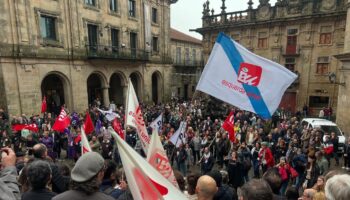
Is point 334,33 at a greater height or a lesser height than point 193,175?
greater

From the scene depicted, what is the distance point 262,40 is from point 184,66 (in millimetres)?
15104

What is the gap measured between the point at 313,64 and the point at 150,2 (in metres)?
17.9

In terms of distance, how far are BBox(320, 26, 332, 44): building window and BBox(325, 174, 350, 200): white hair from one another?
2491 centimetres

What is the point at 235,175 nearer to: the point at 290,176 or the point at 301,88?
A: the point at 290,176

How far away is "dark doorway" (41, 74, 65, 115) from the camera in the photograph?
66.9ft

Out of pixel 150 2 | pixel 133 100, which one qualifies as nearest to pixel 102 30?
pixel 150 2

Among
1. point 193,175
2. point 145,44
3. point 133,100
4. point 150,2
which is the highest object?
point 150,2

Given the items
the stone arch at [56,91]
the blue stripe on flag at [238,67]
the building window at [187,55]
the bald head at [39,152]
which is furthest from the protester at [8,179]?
the building window at [187,55]

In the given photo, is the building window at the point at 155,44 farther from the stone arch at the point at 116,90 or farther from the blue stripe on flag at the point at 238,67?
the blue stripe on flag at the point at 238,67

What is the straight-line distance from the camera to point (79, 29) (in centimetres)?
2000

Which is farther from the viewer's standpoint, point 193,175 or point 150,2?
point 150,2

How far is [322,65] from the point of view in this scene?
23.2m

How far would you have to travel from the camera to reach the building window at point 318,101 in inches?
912

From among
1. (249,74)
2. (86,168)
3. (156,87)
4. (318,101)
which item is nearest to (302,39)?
(318,101)
